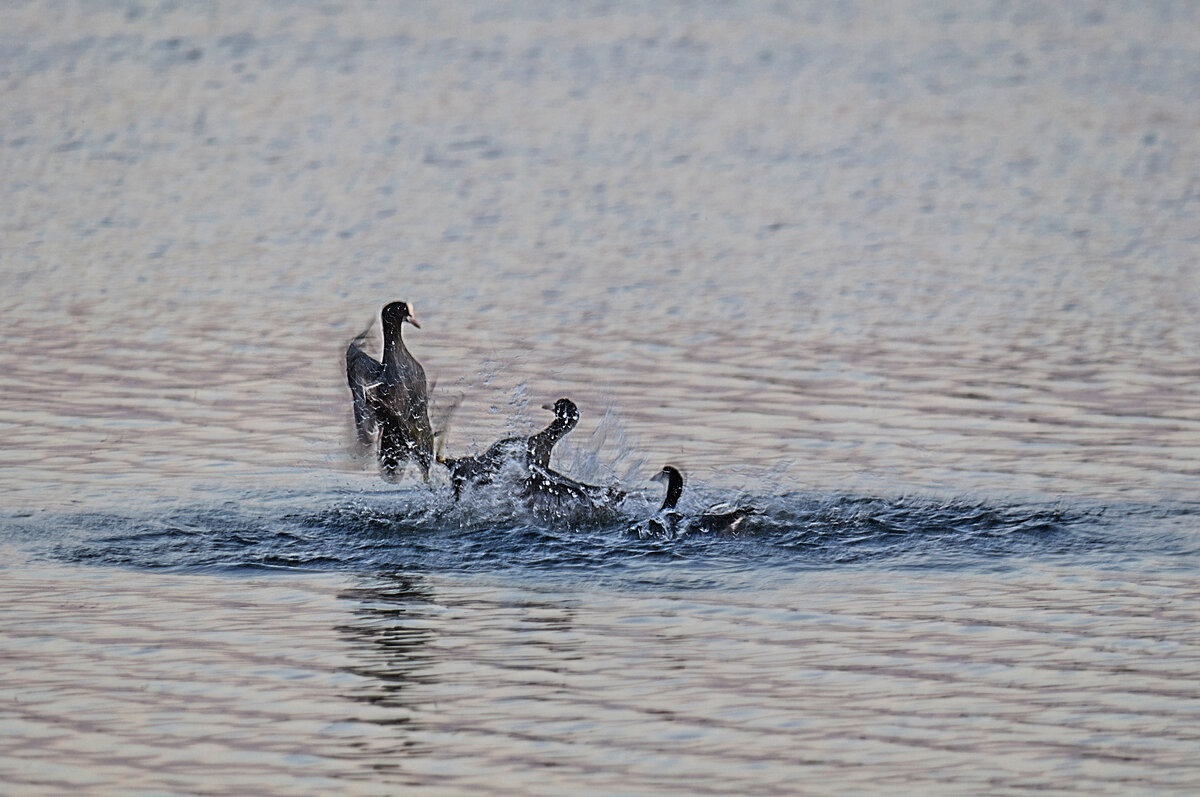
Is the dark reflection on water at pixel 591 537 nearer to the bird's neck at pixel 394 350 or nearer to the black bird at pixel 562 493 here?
the black bird at pixel 562 493

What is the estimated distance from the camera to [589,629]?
9.05 meters

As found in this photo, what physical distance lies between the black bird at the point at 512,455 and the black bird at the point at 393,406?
0.83 feet

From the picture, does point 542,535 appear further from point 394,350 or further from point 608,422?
point 608,422

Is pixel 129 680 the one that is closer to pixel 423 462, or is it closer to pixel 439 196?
pixel 423 462

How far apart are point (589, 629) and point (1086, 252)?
1157 centimetres

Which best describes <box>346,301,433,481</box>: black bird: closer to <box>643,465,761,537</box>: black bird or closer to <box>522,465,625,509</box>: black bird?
<box>522,465,625,509</box>: black bird

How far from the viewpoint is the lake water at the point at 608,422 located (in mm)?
7723

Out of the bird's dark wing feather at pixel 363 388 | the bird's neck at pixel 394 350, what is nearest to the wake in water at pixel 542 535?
the bird's dark wing feather at pixel 363 388

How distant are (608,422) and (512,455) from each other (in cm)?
167

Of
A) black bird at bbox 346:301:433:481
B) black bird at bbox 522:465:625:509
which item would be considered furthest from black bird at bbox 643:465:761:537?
black bird at bbox 346:301:433:481

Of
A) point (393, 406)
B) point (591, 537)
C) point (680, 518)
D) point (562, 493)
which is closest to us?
point (591, 537)

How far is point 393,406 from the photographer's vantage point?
1200cm

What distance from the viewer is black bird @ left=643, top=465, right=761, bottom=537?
11.0 m

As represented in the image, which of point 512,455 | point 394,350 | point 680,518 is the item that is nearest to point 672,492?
point 680,518
